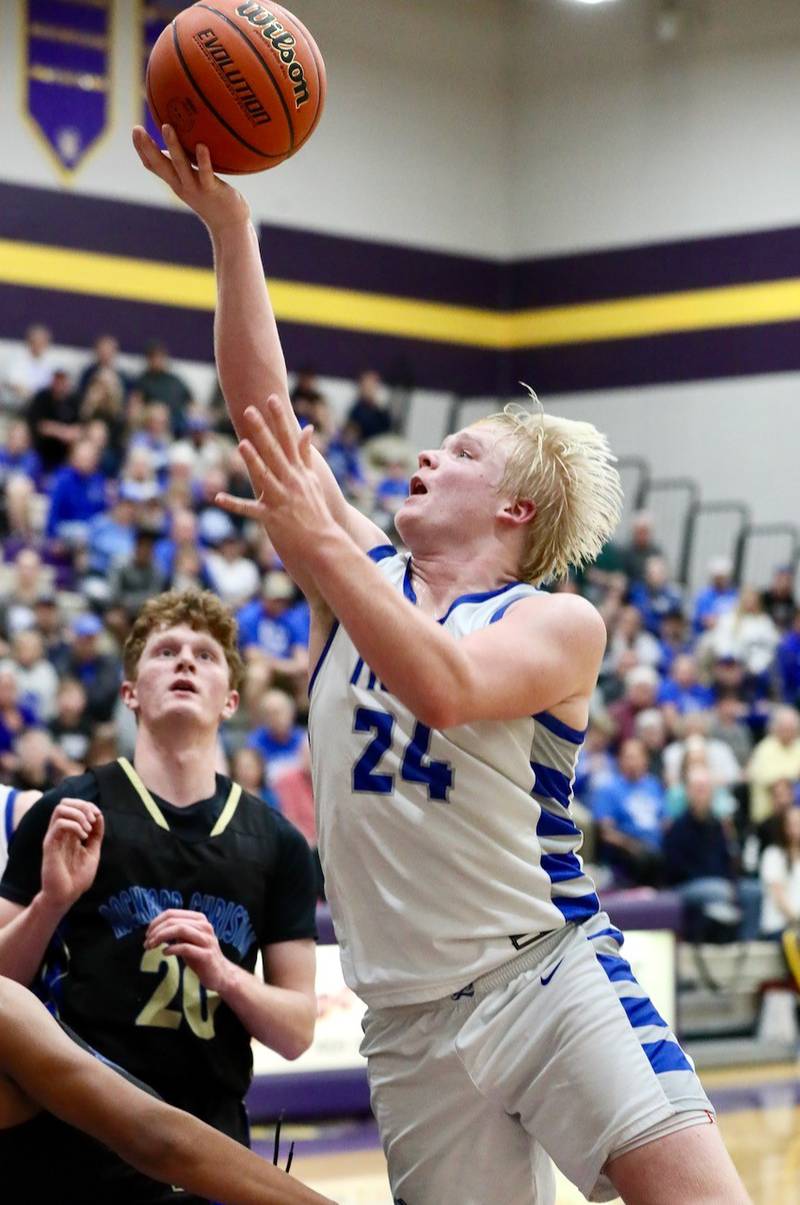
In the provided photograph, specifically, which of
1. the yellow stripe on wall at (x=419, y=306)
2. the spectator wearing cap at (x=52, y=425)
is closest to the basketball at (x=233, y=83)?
the spectator wearing cap at (x=52, y=425)

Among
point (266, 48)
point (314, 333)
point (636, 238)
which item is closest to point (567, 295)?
point (636, 238)

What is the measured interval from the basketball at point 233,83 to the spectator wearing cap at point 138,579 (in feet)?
27.6

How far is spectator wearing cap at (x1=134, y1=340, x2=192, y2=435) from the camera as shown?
14781mm

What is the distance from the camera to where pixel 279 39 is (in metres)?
3.44

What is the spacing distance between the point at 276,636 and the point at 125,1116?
9.67 meters

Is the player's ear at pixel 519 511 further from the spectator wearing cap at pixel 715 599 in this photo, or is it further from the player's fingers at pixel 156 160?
the spectator wearing cap at pixel 715 599

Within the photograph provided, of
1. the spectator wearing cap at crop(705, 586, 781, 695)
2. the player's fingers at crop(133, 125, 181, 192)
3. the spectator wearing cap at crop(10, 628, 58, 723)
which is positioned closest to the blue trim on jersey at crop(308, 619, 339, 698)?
the player's fingers at crop(133, 125, 181, 192)

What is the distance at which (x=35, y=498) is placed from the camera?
1312 cm

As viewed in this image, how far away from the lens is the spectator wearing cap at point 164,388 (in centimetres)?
1478

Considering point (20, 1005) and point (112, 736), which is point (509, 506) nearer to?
point (20, 1005)

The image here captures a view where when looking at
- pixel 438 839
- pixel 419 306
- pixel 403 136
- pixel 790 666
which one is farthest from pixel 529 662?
pixel 403 136

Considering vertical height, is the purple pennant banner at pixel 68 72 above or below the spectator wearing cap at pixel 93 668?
above

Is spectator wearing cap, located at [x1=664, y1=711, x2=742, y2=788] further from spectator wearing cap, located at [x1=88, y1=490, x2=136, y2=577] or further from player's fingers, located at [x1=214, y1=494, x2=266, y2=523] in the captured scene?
player's fingers, located at [x1=214, y1=494, x2=266, y2=523]

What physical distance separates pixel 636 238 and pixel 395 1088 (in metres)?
16.2
